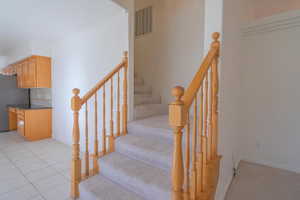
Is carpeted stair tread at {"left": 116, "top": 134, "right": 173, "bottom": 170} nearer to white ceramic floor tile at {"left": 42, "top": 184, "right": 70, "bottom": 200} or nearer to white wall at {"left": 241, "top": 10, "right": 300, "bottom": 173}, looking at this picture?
white ceramic floor tile at {"left": 42, "top": 184, "right": 70, "bottom": 200}

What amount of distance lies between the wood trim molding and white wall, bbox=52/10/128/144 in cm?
219

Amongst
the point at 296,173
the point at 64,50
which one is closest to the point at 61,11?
the point at 64,50

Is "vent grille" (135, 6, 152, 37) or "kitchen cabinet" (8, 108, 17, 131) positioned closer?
"vent grille" (135, 6, 152, 37)

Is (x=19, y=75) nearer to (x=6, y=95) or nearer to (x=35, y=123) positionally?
(x=6, y=95)

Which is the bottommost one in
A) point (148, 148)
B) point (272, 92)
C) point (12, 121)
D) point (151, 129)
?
point (12, 121)

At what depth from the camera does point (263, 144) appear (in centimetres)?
271

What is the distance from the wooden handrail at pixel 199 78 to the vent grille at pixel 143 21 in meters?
2.42

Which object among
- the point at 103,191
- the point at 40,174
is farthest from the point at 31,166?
the point at 103,191

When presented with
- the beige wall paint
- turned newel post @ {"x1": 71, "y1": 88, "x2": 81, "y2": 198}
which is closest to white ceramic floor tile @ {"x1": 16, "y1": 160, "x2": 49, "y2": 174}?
turned newel post @ {"x1": 71, "y1": 88, "x2": 81, "y2": 198}

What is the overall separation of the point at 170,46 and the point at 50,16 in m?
2.14

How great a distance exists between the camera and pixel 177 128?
0.90 meters

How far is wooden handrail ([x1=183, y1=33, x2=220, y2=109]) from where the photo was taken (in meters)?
0.96

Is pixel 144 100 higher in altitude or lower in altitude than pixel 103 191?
higher

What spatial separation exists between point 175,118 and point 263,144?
2.71 meters
